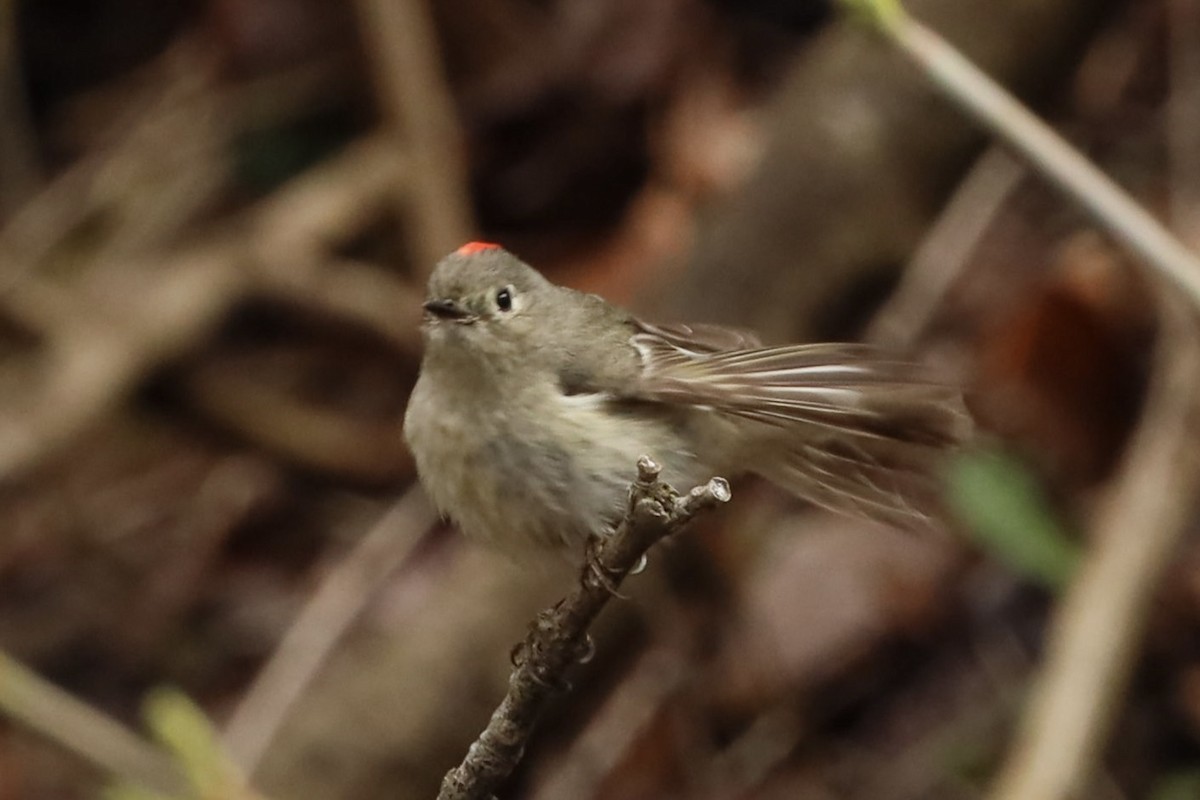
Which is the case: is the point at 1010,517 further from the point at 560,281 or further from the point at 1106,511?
the point at 560,281

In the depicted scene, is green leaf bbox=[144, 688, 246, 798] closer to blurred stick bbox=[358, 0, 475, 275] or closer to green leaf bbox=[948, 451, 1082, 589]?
green leaf bbox=[948, 451, 1082, 589]

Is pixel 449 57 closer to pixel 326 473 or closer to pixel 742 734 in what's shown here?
pixel 326 473

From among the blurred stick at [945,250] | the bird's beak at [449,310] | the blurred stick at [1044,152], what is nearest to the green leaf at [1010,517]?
the blurred stick at [945,250]

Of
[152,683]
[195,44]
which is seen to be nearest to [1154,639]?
[152,683]

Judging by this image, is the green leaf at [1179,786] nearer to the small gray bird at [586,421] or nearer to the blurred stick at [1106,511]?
the blurred stick at [1106,511]

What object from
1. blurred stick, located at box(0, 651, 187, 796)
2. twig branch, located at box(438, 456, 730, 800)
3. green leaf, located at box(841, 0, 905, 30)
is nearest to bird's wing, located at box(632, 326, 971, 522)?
twig branch, located at box(438, 456, 730, 800)

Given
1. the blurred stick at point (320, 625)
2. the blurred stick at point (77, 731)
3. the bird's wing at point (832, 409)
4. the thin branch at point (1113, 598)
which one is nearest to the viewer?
the bird's wing at point (832, 409)

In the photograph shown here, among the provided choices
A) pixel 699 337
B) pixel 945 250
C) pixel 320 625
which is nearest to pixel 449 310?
pixel 699 337
